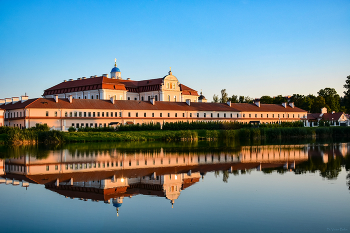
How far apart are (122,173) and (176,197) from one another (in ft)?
19.2

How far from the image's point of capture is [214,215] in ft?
35.3

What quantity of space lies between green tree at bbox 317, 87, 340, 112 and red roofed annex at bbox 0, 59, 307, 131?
80.8 feet

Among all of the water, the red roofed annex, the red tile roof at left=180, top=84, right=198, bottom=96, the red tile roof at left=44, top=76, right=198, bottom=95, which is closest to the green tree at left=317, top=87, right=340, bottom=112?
the red roofed annex

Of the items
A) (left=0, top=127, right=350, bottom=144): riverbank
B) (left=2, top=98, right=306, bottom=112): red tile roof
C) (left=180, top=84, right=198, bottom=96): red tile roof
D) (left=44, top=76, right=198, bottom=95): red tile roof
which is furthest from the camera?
(left=180, top=84, right=198, bottom=96): red tile roof

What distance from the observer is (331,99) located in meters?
104

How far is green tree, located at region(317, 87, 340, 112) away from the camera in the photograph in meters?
103

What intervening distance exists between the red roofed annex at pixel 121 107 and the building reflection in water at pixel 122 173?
33.9 meters

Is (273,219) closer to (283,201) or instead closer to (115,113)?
(283,201)

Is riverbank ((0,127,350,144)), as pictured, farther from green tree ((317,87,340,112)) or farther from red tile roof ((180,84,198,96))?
green tree ((317,87,340,112))

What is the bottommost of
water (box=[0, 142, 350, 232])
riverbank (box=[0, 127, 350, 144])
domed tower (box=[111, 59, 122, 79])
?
water (box=[0, 142, 350, 232])

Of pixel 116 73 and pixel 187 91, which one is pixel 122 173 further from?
pixel 116 73

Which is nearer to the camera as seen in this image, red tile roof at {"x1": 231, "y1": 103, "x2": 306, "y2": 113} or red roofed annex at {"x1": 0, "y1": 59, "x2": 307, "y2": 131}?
red roofed annex at {"x1": 0, "y1": 59, "x2": 307, "y2": 131}

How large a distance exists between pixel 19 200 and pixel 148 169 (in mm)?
7775

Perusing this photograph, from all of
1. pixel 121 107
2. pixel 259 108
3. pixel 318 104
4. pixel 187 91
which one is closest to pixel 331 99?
pixel 318 104
